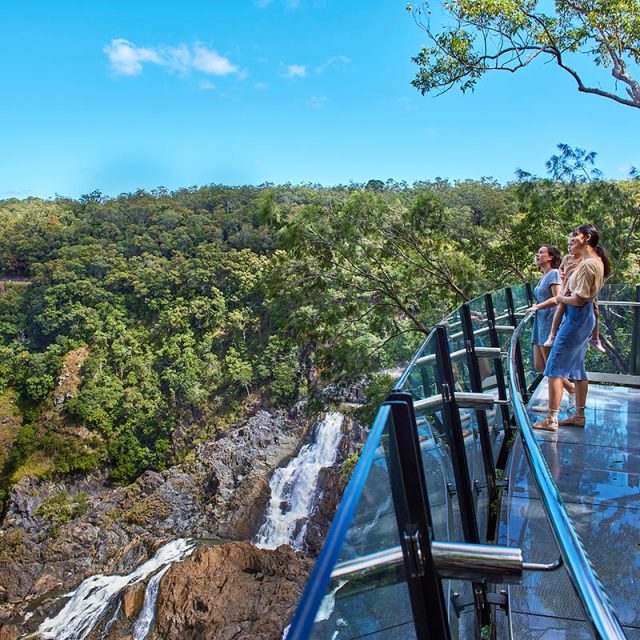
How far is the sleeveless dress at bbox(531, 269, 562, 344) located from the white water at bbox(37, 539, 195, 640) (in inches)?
470

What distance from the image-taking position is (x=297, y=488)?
697 inches

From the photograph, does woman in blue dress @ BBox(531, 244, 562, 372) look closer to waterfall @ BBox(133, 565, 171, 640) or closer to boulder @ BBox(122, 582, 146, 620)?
waterfall @ BBox(133, 565, 171, 640)

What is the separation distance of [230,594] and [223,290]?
66.3 feet

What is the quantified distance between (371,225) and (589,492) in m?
6.94

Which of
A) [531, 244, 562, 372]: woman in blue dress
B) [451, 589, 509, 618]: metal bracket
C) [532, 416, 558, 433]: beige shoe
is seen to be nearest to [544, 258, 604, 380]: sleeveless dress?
[532, 416, 558, 433]: beige shoe

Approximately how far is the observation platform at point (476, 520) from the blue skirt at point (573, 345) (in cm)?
26

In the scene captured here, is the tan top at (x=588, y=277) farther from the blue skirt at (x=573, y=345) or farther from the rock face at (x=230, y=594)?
the rock face at (x=230, y=594)

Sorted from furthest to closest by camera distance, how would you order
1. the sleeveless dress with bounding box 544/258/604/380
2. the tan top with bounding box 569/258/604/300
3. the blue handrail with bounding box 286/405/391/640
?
the sleeveless dress with bounding box 544/258/604/380
the tan top with bounding box 569/258/604/300
the blue handrail with bounding box 286/405/391/640

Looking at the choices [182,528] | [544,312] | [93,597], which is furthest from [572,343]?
[182,528]

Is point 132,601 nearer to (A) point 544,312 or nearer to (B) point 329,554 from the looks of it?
(A) point 544,312

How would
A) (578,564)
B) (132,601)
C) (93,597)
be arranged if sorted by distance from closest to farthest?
(578,564) < (132,601) < (93,597)

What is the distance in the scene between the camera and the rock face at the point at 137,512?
53.5ft

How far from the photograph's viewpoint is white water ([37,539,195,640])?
1316cm

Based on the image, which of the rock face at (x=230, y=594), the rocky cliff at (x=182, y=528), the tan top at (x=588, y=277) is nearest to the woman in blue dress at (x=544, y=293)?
the tan top at (x=588, y=277)
